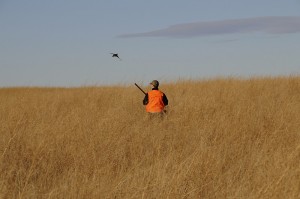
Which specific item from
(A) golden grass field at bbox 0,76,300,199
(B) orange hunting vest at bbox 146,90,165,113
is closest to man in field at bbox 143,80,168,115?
(B) orange hunting vest at bbox 146,90,165,113

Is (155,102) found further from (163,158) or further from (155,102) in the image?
(163,158)

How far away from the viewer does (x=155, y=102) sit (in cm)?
838

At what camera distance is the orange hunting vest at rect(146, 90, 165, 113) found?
8297 millimetres

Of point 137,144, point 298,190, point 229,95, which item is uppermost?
point 229,95

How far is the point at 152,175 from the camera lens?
3.73 m

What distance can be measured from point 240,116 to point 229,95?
3.27m

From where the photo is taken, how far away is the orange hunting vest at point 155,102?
27.2 feet

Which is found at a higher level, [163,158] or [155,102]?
[155,102]

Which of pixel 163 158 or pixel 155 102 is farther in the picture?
pixel 155 102

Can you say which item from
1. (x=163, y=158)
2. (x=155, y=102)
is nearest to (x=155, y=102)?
(x=155, y=102)

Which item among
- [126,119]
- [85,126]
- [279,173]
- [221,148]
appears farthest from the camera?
[126,119]

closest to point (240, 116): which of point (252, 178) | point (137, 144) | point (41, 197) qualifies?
point (137, 144)

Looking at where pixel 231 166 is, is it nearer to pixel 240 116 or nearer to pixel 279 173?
pixel 279 173

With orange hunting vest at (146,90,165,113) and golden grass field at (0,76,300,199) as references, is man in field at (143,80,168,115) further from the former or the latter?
golden grass field at (0,76,300,199)
